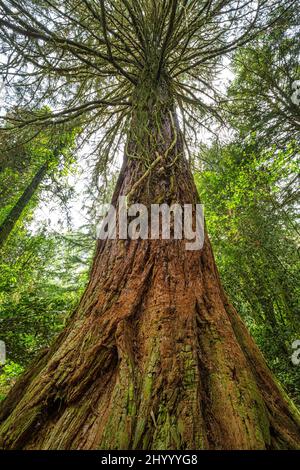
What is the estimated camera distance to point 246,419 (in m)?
1.08

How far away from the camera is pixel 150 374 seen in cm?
117

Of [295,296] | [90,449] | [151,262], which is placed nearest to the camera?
[90,449]

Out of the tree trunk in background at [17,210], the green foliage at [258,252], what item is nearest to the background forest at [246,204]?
the green foliage at [258,252]

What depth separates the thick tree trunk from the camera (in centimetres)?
105

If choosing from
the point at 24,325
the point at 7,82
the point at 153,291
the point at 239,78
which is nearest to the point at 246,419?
the point at 153,291

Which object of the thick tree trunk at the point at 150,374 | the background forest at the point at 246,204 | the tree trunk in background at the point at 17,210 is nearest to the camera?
the thick tree trunk at the point at 150,374

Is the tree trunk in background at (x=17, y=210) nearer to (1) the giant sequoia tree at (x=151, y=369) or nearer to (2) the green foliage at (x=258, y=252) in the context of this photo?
(2) the green foliage at (x=258, y=252)

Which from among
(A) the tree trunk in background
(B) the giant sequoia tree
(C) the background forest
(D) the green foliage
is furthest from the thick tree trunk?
(A) the tree trunk in background

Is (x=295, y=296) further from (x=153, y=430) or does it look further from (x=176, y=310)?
(x=153, y=430)

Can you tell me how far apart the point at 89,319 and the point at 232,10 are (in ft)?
11.9

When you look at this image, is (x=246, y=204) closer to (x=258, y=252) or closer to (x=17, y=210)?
(x=258, y=252)

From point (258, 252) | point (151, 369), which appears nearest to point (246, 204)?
point (258, 252)

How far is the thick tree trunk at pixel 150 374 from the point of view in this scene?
41.2 inches

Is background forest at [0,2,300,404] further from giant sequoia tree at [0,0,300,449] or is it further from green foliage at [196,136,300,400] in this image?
giant sequoia tree at [0,0,300,449]
